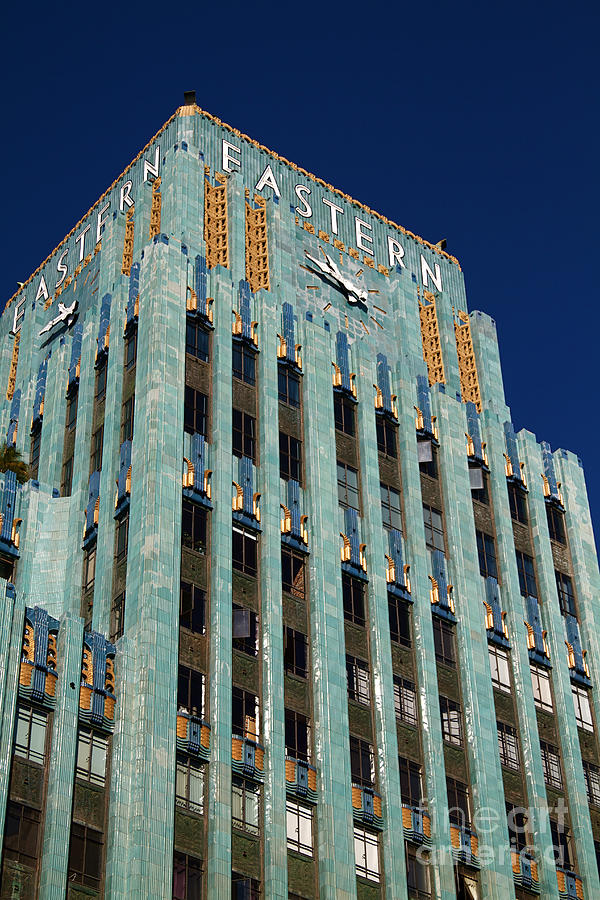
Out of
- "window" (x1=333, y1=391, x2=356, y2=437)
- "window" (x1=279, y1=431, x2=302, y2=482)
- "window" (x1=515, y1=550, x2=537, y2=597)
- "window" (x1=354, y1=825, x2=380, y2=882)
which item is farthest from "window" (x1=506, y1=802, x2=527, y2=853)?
"window" (x1=333, y1=391, x2=356, y2=437)

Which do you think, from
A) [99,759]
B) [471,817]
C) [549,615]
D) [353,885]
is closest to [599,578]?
[549,615]

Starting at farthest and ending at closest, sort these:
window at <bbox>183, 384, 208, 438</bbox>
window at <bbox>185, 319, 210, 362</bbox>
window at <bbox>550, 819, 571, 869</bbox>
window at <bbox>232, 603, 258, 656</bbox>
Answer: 1. window at <bbox>185, 319, 210, 362</bbox>
2. window at <bbox>183, 384, 208, 438</bbox>
3. window at <bbox>550, 819, 571, 869</bbox>
4. window at <bbox>232, 603, 258, 656</bbox>

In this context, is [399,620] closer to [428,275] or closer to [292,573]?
[292,573]

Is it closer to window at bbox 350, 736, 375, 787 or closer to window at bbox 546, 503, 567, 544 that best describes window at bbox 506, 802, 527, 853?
window at bbox 350, 736, 375, 787

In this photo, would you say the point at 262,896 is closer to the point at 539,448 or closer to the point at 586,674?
the point at 586,674

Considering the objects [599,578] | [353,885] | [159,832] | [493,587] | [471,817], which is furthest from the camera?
[599,578]

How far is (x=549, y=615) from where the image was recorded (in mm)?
85375

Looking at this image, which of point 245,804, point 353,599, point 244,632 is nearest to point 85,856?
point 245,804

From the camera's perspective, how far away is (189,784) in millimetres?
63625

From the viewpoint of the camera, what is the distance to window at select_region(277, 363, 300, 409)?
81.9 m

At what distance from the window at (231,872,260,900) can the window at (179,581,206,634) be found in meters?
12.0

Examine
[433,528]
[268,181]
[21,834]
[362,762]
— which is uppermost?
[268,181]

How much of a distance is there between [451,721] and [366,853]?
1083 cm

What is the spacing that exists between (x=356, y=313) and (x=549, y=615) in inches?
937
